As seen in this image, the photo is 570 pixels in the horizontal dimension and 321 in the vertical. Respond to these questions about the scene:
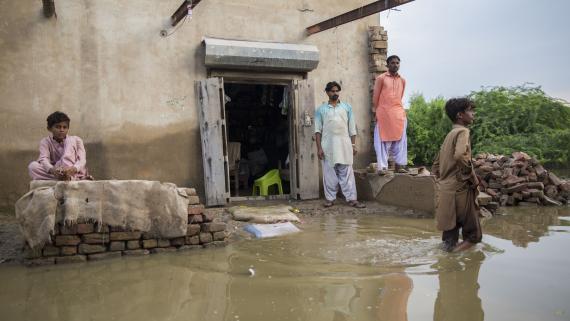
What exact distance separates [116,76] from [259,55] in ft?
6.70

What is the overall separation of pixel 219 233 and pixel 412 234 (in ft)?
6.70

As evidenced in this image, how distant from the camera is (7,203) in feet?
17.9

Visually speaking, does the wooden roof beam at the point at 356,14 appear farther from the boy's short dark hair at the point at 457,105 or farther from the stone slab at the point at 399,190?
the stone slab at the point at 399,190

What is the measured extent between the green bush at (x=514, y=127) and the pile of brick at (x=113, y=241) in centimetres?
861

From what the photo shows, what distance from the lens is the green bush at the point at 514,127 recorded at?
10508mm

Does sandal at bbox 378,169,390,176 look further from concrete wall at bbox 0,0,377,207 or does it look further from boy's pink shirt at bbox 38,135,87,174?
boy's pink shirt at bbox 38,135,87,174

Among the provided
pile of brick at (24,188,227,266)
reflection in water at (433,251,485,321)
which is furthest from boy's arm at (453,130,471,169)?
pile of brick at (24,188,227,266)

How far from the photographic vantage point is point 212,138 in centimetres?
632

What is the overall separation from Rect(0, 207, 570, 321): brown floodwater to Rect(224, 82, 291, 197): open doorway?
5.46 meters

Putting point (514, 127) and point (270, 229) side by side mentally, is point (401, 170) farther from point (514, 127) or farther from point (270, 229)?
point (514, 127)

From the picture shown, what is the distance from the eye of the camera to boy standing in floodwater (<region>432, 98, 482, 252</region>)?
12.0 ft

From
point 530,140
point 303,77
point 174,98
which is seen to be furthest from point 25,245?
point 530,140

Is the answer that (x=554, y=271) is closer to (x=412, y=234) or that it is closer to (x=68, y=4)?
(x=412, y=234)

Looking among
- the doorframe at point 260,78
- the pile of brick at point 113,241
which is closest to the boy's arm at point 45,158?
the pile of brick at point 113,241
